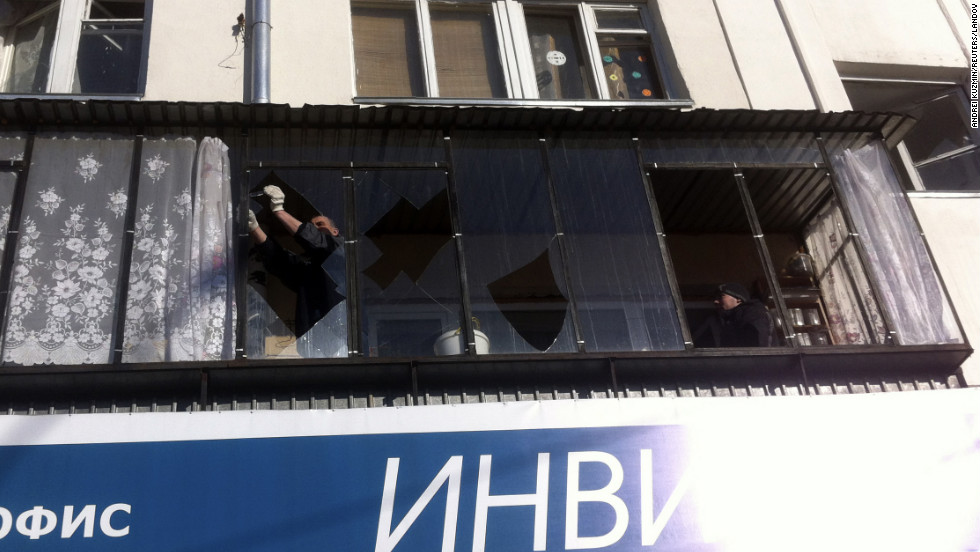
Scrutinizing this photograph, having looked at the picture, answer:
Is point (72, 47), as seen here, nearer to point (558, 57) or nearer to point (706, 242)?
point (558, 57)

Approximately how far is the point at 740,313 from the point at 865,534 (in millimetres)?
2241

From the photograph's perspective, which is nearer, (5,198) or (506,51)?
(5,198)

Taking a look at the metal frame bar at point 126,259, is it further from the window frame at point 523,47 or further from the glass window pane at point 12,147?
the window frame at point 523,47

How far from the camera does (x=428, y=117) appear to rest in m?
8.24

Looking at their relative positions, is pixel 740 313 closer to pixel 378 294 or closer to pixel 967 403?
pixel 967 403

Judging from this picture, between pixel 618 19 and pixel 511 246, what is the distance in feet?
12.9

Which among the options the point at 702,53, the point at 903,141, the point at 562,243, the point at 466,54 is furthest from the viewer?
the point at 903,141

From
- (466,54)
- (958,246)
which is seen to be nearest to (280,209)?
(466,54)

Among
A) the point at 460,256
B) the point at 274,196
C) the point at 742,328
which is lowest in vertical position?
the point at 742,328

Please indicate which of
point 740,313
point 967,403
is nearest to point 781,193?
point 740,313

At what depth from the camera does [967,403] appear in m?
7.11

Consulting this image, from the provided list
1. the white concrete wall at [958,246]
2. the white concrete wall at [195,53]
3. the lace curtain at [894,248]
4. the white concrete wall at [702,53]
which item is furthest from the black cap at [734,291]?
the white concrete wall at [195,53]

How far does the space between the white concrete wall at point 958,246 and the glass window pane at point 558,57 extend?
3479 millimetres

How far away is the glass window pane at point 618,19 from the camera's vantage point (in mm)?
10688
